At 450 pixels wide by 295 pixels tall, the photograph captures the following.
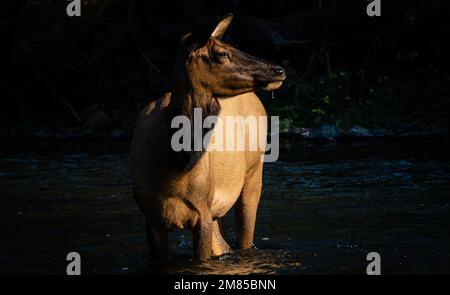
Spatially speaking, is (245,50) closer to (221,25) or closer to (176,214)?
(176,214)

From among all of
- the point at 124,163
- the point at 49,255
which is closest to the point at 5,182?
the point at 124,163

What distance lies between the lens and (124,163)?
50.9 ft

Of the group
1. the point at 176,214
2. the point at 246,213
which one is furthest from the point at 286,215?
the point at 176,214

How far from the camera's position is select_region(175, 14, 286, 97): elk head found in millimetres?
6977

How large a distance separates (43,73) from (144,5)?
281 cm

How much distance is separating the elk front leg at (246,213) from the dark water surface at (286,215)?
0.18 metres

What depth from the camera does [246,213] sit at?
31.1ft

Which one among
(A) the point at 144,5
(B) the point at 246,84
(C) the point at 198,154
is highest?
(A) the point at 144,5

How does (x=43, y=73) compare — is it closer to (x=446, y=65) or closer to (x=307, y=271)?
(x=446, y=65)

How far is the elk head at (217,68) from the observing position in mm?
6977

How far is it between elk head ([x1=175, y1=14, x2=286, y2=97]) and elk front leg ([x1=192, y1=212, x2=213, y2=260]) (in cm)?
118

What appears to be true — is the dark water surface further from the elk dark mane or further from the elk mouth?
the elk mouth

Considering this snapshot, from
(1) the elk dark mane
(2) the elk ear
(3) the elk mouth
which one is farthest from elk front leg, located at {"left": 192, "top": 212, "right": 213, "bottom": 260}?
(2) the elk ear

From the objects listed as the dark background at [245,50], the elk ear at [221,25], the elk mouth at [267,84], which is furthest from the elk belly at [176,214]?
the dark background at [245,50]
